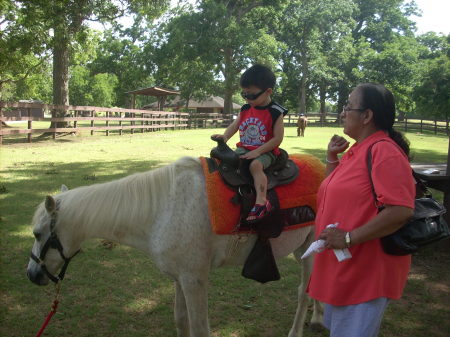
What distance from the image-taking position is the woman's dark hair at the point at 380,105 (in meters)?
1.80

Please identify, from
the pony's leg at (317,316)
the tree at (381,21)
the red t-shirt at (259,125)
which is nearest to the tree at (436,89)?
the tree at (381,21)

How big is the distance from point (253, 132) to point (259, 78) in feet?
1.47

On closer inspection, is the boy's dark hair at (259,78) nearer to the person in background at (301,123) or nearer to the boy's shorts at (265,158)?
the boy's shorts at (265,158)

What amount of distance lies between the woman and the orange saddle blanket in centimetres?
86

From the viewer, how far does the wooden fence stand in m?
14.1

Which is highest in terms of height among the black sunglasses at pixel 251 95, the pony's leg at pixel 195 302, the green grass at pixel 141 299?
the black sunglasses at pixel 251 95

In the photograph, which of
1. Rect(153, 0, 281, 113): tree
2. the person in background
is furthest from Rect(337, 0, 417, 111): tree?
the person in background

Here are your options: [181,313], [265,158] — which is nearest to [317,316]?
[181,313]

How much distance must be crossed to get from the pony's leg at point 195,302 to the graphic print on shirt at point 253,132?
46.9 inches

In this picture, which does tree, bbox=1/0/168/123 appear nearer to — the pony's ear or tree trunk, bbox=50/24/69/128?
tree trunk, bbox=50/24/69/128

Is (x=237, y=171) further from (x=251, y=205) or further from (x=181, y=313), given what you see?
(x=181, y=313)

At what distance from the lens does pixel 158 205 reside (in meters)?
2.61

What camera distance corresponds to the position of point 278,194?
9.30ft

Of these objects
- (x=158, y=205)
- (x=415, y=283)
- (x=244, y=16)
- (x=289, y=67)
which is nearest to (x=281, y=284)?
(x=415, y=283)
